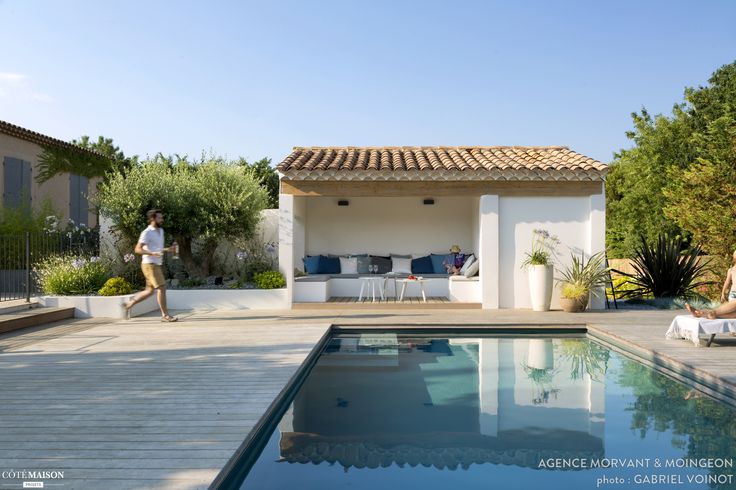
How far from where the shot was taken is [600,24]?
1391 centimetres

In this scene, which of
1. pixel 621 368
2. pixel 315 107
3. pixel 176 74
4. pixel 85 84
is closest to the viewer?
pixel 621 368

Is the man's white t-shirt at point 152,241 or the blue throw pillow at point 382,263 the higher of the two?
the man's white t-shirt at point 152,241

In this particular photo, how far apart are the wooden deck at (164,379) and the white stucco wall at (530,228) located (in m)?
1.11

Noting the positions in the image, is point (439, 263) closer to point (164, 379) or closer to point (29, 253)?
point (29, 253)

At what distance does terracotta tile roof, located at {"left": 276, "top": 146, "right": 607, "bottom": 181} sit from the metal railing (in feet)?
15.3

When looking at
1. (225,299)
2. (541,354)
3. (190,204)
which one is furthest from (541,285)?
(190,204)

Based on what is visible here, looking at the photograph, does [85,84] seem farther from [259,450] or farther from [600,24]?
[600,24]

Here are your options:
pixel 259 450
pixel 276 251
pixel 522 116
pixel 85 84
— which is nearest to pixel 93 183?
pixel 85 84

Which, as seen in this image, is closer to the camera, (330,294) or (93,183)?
(330,294)

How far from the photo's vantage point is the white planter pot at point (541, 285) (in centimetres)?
1029

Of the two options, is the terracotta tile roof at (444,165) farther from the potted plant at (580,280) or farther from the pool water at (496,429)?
the pool water at (496,429)

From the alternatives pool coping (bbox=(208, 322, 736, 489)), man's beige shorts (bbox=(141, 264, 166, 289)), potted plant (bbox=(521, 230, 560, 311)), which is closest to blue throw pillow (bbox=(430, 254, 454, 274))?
potted plant (bbox=(521, 230, 560, 311))

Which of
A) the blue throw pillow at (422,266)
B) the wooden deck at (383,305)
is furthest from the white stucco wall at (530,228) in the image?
the blue throw pillow at (422,266)

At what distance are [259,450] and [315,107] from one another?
12977mm
